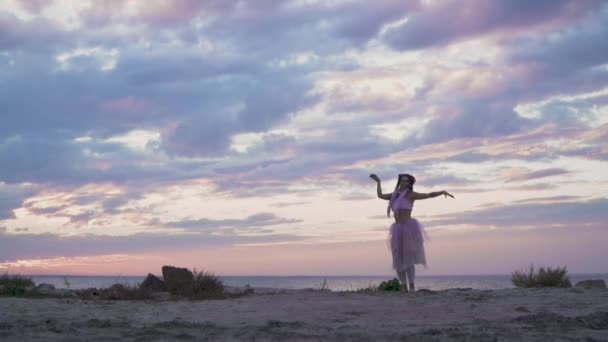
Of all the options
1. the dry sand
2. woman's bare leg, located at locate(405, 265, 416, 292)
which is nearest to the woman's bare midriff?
woman's bare leg, located at locate(405, 265, 416, 292)

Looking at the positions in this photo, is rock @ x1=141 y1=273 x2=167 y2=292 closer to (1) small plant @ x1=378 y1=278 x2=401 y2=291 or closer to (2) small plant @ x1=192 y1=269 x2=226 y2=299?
(2) small plant @ x1=192 y1=269 x2=226 y2=299

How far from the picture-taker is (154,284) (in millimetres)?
14070

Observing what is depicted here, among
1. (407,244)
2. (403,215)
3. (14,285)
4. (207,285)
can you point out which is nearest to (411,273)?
(407,244)

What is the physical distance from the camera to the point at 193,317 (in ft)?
29.3

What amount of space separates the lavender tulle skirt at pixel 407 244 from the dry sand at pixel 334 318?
47.1 inches

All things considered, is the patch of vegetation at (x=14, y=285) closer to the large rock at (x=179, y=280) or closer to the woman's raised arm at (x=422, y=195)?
the large rock at (x=179, y=280)

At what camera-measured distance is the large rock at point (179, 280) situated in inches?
520

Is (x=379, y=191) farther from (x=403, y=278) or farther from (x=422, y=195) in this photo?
(x=403, y=278)

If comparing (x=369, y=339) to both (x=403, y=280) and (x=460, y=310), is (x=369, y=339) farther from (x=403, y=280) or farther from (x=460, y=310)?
(x=403, y=280)

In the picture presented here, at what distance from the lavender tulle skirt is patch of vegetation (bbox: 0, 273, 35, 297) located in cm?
742

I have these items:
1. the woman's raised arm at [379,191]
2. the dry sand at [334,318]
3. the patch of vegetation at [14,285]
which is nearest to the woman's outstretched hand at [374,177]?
the woman's raised arm at [379,191]

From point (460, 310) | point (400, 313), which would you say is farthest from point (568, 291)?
point (400, 313)

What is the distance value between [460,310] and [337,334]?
2689 millimetres

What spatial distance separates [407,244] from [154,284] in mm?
5514
